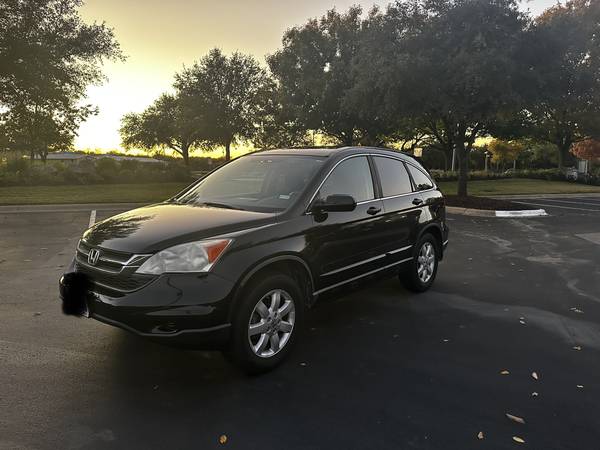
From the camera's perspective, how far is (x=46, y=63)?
1927 cm

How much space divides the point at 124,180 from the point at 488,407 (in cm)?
2616

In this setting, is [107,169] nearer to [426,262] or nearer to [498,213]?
[498,213]

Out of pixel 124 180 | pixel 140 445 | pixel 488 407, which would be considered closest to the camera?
pixel 140 445

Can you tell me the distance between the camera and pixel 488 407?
11.0 feet

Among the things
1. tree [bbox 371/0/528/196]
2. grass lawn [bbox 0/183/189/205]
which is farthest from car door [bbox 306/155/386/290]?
grass lawn [bbox 0/183/189/205]

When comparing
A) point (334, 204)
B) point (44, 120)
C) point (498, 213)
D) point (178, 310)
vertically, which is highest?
point (44, 120)

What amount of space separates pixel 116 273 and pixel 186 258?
0.53m

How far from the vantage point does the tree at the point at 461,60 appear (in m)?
14.3

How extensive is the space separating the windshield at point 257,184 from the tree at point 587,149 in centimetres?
5583

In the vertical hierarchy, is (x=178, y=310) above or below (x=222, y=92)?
below

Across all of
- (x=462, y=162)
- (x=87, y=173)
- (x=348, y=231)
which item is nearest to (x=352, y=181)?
(x=348, y=231)

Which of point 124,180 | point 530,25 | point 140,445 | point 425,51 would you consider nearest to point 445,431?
point 140,445

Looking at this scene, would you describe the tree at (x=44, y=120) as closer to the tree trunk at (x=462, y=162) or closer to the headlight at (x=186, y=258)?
the tree trunk at (x=462, y=162)

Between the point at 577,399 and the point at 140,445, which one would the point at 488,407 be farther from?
the point at 140,445
